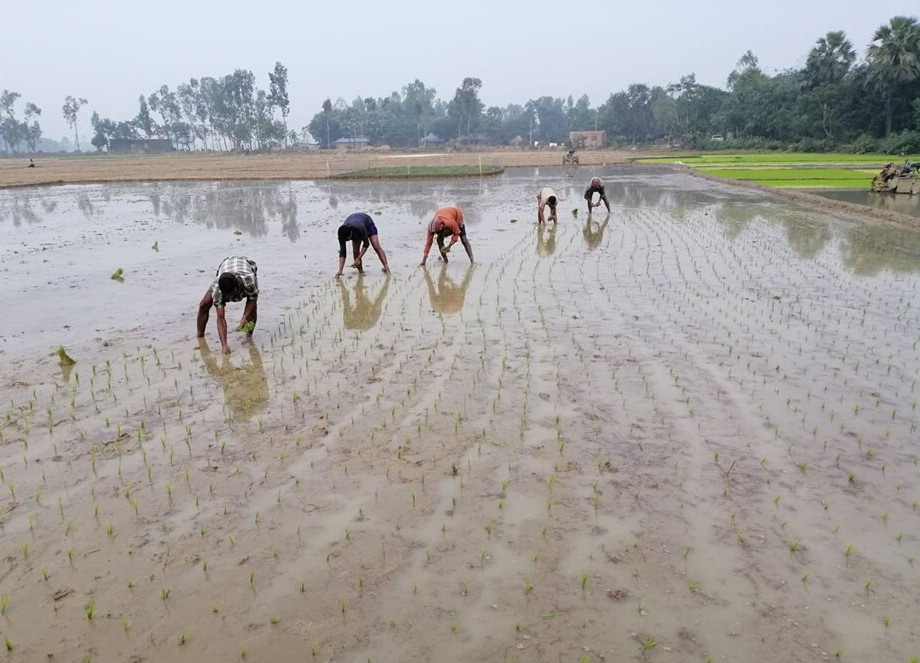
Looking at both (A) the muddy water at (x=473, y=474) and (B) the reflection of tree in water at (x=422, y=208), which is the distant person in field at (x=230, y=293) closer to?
(A) the muddy water at (x=473, y=474)

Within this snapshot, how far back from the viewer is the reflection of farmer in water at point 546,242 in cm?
1219

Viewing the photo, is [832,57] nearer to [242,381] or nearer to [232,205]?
[232,205]

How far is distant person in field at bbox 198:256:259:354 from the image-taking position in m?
6.68

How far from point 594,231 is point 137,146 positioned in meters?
108

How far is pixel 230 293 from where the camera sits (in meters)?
6.79

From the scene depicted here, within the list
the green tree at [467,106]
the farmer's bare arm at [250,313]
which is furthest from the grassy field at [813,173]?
the green tree at [467,106]

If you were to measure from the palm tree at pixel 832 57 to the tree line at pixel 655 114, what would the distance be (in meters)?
0.08

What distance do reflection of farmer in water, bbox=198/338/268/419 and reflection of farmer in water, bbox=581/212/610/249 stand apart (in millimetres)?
7943

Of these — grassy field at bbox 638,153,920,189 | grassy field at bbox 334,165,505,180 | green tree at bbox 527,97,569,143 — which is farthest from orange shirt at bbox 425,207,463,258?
green tree at bbox 527,97,569,143

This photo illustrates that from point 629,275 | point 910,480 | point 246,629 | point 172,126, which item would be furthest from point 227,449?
point 172,126

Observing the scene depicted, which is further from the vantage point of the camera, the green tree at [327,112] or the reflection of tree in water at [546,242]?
the green tree at [327,112]

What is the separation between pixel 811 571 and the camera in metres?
3.36

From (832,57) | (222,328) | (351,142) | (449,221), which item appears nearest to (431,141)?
(351,142)

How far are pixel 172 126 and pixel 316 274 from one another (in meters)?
121
